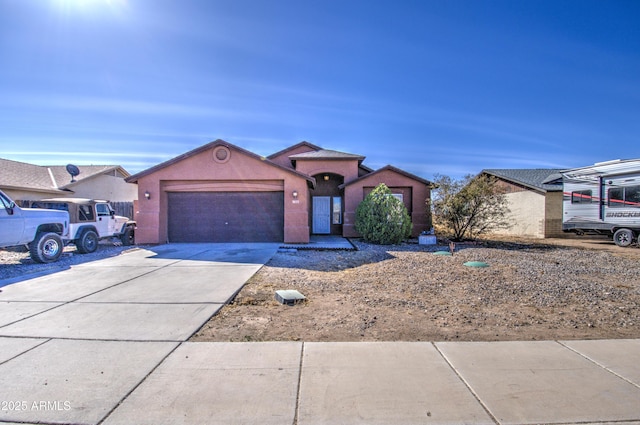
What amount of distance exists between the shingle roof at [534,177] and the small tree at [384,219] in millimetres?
9449

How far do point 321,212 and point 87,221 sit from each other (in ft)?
37.3

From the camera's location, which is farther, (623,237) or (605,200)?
(605,200)

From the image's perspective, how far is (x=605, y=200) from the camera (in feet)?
50.3

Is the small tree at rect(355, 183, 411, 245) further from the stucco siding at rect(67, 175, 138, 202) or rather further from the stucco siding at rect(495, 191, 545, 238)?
the stucco siding at rect(67, 175, 138, 202)

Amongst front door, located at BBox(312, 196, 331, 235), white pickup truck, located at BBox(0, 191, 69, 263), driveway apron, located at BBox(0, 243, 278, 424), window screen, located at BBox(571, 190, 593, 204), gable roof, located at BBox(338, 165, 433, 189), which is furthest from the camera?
front door, located at BBox(312, 196, 331, 235)

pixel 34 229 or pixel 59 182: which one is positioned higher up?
pixel 59 182

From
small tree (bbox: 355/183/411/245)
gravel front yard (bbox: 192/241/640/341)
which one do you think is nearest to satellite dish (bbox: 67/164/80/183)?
gravel front yard (bbox: 192/241/640/341)

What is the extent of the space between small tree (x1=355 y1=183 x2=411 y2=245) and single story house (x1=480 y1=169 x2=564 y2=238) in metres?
5.97

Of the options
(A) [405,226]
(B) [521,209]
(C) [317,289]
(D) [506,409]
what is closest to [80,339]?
(C) [317,289]

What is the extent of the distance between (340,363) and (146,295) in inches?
178

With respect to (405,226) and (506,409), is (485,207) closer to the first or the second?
(405,226)

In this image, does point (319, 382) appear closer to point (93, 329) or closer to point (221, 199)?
point (93, 329)

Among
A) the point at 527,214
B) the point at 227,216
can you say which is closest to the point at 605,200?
the point at 527,214

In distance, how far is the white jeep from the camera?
12.5 m
